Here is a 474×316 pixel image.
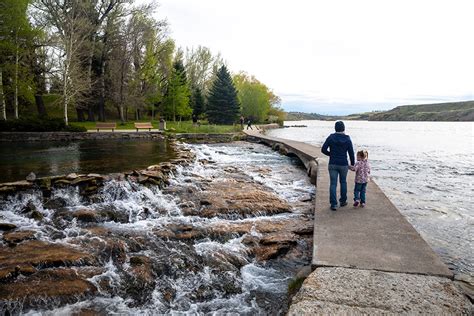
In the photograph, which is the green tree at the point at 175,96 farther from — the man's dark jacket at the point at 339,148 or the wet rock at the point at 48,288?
the wet rock at the point at 48,288

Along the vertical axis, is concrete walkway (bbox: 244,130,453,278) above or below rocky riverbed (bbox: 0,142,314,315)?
above

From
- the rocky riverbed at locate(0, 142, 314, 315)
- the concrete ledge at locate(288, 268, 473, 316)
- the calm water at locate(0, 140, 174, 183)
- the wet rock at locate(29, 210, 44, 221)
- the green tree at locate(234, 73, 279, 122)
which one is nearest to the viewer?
the concrete ledge at locate(288, 268, 473, 316)

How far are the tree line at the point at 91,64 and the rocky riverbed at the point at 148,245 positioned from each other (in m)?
21.4

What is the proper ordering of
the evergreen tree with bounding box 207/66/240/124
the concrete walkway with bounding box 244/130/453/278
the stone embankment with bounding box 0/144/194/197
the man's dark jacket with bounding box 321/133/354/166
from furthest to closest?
the evergreen tree with bounding box 207/66/240/124
the stone embankment with bounding box 0/144/194/197
the man's dark jacket with bounding box 321/133/354/166
the concrete walkway with bounding box 244/130/453/278

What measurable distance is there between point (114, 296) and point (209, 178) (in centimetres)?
758

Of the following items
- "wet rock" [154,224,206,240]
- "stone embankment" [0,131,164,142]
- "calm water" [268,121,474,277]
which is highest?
"stone embankment" [0,131,164,142]

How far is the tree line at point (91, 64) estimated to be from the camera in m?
26.1

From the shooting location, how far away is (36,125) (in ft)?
78.2

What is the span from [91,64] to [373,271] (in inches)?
1501

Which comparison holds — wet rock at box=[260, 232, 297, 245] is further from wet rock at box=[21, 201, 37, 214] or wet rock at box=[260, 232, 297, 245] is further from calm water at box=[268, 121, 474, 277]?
wet rock at box=[21, 201, 37, 214]

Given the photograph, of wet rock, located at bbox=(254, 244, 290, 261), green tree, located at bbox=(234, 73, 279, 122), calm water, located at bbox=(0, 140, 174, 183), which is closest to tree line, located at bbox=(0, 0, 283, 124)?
calm water, located at bbox=(0, 140, 174, 183)

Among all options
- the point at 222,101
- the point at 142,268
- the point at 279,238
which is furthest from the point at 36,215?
the point at 222,101

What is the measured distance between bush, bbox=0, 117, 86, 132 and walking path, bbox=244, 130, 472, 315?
2369 cm

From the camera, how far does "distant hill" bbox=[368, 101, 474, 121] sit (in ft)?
442
